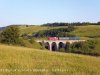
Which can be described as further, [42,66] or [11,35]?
[11,35]

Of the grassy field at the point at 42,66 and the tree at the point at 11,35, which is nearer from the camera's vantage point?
the grassy field at the point at 42,66

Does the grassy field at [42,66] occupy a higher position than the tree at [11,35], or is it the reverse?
the grassy field at [42,66]

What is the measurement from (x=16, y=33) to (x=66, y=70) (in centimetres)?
6078

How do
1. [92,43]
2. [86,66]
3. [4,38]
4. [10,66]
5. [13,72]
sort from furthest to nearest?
[92,43]
[4,38]
[86,66]
[10,66]
[13,72]

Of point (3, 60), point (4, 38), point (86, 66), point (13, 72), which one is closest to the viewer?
point (13, 72)

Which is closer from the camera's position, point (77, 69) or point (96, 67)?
point (77, 69)

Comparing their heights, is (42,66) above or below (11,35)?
above

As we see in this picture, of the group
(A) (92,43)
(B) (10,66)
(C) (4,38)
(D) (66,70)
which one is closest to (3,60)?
(B) (10,66)

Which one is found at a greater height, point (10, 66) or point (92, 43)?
point (10, 66)

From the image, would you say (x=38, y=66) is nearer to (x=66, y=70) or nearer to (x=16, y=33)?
(x=66, y=70)

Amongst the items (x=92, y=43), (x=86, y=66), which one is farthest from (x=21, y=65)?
(x=92, y=43)

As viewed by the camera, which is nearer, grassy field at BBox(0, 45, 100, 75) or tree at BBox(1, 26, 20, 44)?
grassy field at BBox(0, 45, 100, 75)

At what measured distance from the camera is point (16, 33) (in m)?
75.1

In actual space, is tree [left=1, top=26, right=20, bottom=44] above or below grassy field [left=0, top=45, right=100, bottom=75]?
below
